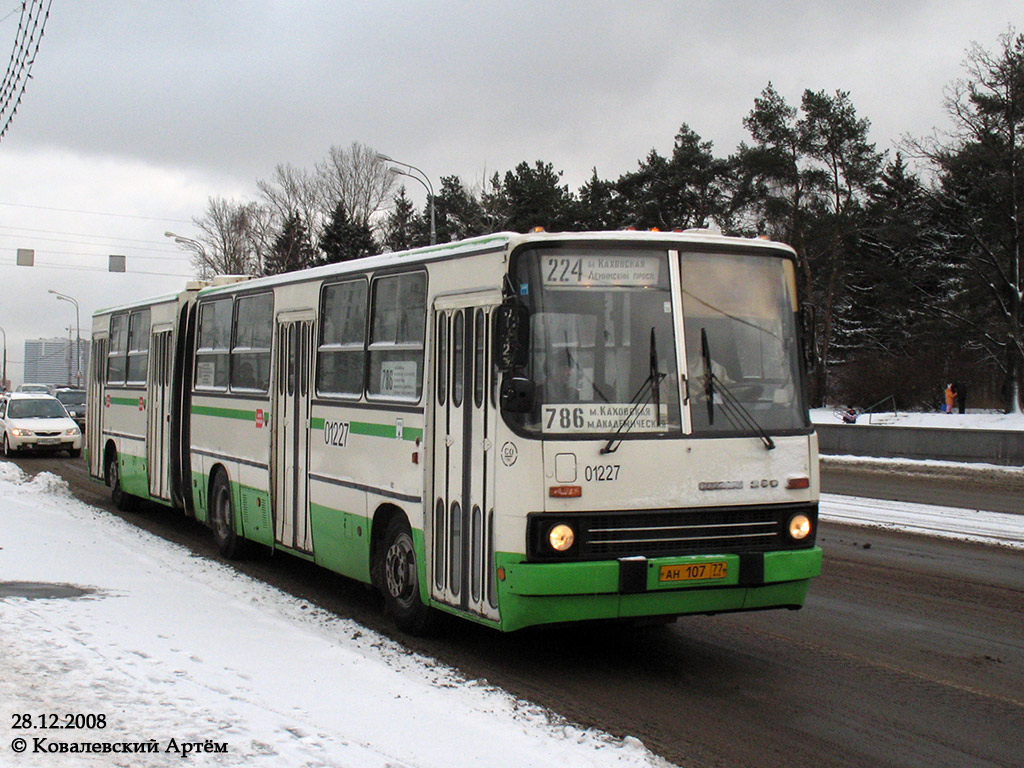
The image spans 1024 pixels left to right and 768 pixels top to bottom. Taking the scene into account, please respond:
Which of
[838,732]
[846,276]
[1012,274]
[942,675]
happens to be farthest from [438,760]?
[846,276]

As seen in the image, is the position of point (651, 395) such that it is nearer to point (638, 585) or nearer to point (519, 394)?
point (519, 394)

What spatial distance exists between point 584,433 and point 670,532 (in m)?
0.85

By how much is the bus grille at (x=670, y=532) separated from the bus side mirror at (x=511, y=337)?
987 millimetres

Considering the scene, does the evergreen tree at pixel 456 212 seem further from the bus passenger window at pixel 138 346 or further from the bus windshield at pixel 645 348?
the bus windshield at pixel 645 348

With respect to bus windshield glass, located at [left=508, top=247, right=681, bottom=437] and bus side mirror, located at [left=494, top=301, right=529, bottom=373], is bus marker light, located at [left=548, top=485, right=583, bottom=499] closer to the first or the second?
bus windshield glass, located at [left=508, top=247, right=681, bottom=437]

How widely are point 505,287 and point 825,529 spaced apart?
8725 millimetres

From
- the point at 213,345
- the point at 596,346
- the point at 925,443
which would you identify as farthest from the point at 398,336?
the point at 925,443

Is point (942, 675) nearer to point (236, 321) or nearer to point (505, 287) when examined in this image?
point (505, 287)

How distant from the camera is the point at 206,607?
30.1ft

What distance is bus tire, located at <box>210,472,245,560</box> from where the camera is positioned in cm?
1238

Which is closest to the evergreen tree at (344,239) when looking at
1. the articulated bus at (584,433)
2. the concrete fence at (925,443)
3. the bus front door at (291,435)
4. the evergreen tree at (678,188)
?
the evergreen tree at (678,188)

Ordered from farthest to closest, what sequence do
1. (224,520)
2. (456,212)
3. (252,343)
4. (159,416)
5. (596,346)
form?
(456,212) → (159,416) → (224,520) → (252,343) → (596,346)

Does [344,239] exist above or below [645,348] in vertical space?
above

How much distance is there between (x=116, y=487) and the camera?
56.7 ft
